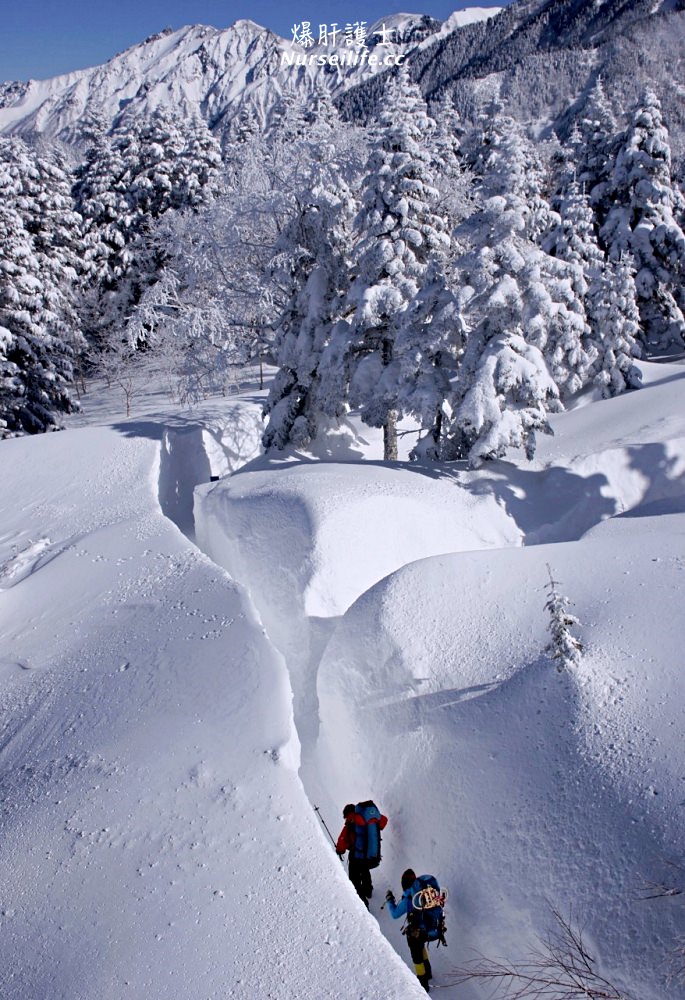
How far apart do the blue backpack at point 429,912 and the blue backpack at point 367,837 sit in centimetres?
90

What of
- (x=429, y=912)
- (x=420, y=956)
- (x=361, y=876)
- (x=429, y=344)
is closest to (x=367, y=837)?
(x=361, y=876)

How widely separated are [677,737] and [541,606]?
10.1 ft

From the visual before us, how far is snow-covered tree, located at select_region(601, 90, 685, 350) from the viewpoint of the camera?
102 feet

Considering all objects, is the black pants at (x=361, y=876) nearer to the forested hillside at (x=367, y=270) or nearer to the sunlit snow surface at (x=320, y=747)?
the sunlit snow surface at (x=320, y=747)

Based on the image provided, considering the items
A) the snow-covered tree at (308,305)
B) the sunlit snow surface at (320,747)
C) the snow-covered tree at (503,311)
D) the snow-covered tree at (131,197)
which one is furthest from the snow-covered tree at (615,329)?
the snow-covered tree at (131,197)

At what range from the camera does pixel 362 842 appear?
7.46 m

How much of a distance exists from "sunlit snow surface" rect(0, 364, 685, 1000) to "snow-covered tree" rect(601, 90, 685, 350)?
2065 centimetres

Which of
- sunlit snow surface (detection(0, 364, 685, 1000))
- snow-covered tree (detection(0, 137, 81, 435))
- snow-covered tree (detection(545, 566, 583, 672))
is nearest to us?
sunlit snow surface (detection(0, 364, 685, 1000))

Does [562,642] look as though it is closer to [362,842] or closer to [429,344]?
[362,842]

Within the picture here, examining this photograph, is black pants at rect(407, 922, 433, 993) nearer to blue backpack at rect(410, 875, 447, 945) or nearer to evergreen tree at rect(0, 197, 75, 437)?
blue backpack at rect(410, 875, 447, 945)

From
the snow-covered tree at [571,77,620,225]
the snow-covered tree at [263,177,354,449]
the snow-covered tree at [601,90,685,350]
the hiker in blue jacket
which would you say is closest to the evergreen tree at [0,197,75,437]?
the snow-covered tree at [263,177,354,449]

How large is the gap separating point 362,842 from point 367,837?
0.08m

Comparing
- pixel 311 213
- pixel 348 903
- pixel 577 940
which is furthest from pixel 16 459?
pixel 577 940

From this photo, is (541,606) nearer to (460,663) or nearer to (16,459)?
(460,663)
